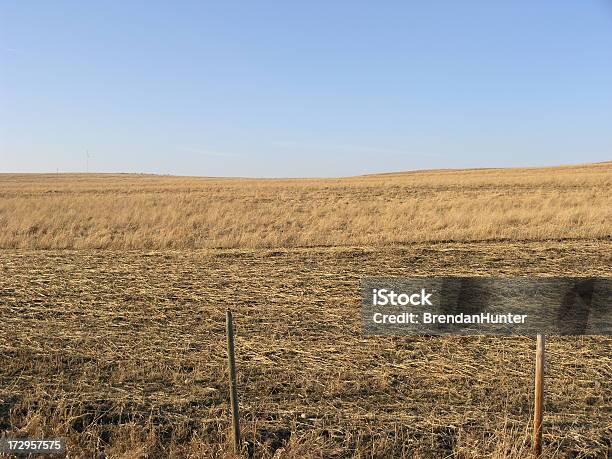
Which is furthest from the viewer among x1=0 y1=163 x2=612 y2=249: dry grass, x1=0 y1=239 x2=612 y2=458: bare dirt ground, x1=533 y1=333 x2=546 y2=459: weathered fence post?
x1=0 y1=163 x2=612 y2=249: dry grass

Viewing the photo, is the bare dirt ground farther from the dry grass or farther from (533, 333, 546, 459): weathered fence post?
the dry grass

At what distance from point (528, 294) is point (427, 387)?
12.2 ft

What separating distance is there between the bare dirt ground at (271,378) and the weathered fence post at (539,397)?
5.5 inches

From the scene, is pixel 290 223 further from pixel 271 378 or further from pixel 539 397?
pixel 539 397

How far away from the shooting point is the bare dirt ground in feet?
12.8

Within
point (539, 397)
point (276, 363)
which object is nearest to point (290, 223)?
point (276, 363)

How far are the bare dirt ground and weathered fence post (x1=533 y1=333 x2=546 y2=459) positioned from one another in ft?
0.46

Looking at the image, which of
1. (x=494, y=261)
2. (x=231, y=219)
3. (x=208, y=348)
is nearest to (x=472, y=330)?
(x=208, y=348)

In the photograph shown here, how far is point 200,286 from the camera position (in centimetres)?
857

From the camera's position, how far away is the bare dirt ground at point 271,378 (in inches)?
153

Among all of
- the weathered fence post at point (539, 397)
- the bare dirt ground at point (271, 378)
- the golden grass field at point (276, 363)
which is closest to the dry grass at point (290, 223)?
the golden grass field at point (276, 363)

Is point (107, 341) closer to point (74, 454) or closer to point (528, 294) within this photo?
point (74, 454)

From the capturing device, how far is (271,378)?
4.99 meters

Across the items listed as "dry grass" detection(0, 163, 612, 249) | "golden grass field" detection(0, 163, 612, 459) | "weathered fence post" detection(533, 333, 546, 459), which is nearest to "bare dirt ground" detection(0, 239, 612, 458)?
"golden grass field" detection(0, 163, 612, 459)
